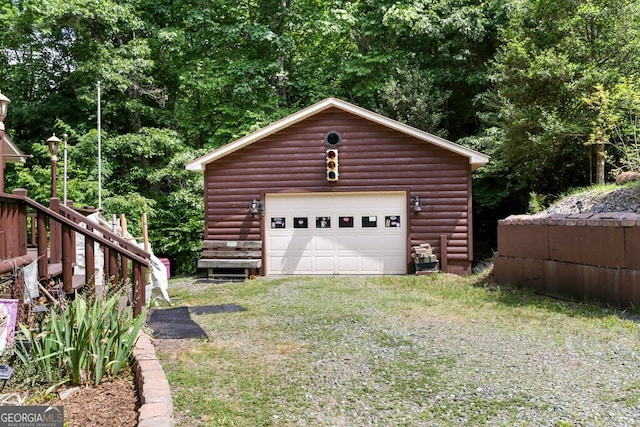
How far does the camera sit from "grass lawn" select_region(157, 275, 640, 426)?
136 inches

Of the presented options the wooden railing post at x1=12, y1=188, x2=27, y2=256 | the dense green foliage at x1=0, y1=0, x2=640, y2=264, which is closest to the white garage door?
the dense green foliage at x1=0, y1=0, x2=640, y2=264

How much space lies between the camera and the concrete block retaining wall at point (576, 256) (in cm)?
669

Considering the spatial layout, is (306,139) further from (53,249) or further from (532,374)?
(532,374)

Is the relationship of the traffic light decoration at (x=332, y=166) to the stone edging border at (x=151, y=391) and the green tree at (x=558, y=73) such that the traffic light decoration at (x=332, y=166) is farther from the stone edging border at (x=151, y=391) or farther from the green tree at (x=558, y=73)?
the stone edging border at (x=151, y=391)

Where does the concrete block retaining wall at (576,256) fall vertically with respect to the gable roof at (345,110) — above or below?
below

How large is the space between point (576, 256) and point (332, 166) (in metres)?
6.22

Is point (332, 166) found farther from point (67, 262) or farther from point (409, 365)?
point (409, 365)

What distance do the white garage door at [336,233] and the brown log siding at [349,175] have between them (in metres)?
0.27

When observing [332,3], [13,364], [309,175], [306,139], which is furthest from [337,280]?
[332,3]

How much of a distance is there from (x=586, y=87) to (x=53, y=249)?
12195mm

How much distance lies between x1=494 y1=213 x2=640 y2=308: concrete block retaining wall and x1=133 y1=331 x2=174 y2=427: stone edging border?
19.7 ft

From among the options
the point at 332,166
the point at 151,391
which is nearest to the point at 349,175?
the point at 332,166


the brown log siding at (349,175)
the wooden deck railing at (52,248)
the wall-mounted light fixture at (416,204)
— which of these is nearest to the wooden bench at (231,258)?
the brown log siding at (349,175)

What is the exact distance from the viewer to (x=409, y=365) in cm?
455
